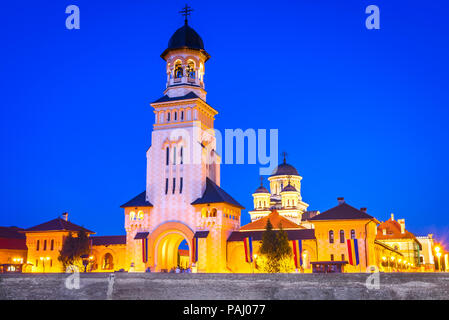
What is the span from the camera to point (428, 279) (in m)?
32.1

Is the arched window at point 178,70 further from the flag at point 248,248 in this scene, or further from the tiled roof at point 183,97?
the flag at point 248,248

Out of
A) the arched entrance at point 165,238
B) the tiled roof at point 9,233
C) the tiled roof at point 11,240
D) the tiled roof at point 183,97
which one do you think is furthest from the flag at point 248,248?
the tiled roof at point 9,233

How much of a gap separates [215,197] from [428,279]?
28887 mm

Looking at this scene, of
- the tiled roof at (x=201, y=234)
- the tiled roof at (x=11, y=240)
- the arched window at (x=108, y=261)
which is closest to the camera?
the tiled roof at (x=201, y=234)

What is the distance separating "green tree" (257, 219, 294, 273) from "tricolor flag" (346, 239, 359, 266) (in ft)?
23.9

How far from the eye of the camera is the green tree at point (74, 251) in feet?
189

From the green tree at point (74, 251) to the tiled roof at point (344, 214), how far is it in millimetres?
26244

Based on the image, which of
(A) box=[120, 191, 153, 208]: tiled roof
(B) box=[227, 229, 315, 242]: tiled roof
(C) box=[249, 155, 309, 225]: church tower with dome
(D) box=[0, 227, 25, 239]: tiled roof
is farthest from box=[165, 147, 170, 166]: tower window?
(C) box=[249, 155, 309, 225]: church tower with dome

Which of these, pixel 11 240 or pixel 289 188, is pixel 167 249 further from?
pixel 289 188

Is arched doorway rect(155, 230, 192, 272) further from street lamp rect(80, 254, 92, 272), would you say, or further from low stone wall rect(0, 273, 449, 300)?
low stone wall rect(0, 273, 449, 300)

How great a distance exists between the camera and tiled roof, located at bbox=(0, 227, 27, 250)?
231 ft
